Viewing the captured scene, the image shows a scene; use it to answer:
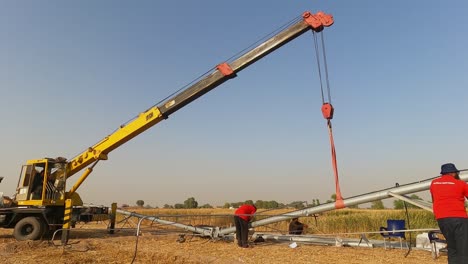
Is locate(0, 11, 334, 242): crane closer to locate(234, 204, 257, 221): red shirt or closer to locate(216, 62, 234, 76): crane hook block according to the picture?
locate(216, 62, 234, 76): crane hook block

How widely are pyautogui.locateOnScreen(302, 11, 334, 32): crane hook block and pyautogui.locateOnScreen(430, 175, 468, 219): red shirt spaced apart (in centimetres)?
704

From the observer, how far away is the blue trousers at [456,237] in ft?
20.6

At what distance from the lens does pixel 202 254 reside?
10.9m

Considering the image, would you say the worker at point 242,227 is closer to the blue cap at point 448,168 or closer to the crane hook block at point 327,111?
the crane hook block at point 327,111

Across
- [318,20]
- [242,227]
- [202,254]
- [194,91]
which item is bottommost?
[202,254]

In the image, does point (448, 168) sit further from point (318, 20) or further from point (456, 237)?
point (318, 20)

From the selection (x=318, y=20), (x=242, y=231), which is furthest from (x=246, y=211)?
(x=318, y=20)

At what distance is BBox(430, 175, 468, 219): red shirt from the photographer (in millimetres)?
6469

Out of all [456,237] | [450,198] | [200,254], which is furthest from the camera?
[200,254]

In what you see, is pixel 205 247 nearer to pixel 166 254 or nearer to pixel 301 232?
pixel 166 254

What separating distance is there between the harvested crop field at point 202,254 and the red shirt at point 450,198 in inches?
125

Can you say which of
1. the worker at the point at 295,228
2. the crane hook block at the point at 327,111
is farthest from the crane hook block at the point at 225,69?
the worker at the point at 295,228

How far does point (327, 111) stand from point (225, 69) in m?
4.77

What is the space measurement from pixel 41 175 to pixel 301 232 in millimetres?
11825
